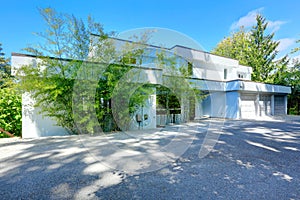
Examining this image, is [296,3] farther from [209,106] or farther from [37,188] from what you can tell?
[37,188]

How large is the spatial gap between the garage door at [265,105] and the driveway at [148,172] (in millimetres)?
11232

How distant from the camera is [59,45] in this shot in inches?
242

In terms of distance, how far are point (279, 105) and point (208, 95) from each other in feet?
29.2

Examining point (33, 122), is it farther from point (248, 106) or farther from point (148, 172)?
point (248, 106)

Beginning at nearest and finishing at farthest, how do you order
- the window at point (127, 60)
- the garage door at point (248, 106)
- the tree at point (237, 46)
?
the window at point (127, 60)
the garage door at point (248, 106)
the tree at point (237, 46)

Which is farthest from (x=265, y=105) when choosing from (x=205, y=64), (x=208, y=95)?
(x=205, y=64)

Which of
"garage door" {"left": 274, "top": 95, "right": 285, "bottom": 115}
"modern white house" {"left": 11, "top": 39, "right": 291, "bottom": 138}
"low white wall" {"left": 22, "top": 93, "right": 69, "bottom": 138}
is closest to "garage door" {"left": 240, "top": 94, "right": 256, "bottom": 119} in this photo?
"modern white house" {"left": 11, "top": 39, "right": 291, "bottom": 138}

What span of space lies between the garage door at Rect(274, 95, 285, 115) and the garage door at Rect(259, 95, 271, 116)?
1.07m

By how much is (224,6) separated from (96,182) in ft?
39.0

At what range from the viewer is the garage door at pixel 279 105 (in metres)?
16.0

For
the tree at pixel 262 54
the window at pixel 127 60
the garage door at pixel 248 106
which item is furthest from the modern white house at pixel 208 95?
the tree at pixel 262 54

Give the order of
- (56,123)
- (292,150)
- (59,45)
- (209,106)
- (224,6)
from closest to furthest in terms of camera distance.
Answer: (292,150)
(59,45)
(56,123)
(224,6)
(209,106)

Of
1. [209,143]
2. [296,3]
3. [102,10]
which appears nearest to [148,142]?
[209,143]

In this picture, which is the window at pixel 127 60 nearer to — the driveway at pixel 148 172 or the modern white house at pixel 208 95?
the modern white house at pixel 208 95
